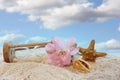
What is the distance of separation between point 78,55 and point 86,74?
54 centimetres

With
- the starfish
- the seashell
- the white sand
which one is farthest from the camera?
the starfish

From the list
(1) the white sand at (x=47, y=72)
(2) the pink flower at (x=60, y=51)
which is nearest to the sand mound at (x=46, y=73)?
(1) the white sand at (x=47, y=72)

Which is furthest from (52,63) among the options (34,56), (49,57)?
(34,56)

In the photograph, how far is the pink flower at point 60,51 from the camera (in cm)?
285

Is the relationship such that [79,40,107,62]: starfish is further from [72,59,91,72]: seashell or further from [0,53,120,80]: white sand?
[72,59,91,72]: seashell

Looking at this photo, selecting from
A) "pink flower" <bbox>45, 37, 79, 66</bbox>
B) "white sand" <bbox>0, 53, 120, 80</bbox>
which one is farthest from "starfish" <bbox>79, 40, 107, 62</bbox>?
"pink flower" <bbox>45, 37, 79, 66</bbox>

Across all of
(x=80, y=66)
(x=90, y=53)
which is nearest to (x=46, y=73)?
(x=80, y=66)

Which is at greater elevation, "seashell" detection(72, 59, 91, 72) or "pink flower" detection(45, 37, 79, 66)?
"pink flower" detection(45, 37, 79, 66)

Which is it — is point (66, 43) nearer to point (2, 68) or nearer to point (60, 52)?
point (60, 52)

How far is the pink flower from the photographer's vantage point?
2854 mm

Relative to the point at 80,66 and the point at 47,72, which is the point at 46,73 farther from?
the point at 80,66

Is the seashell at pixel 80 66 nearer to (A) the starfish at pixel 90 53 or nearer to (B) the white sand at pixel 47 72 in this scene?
(B) the white sand at pixel 47 72

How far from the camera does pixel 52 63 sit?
113 inches

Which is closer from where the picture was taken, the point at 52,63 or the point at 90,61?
the point at 52,63
